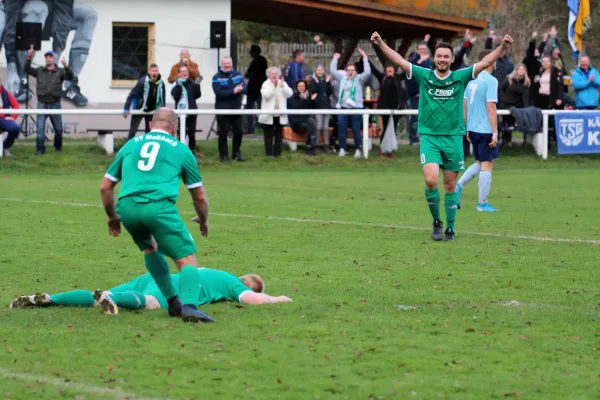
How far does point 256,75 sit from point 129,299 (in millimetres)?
20721

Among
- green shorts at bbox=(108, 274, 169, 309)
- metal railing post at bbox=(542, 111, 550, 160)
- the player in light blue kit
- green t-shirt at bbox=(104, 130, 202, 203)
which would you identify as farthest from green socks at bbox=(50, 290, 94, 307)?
metal railing post at bbox=(542, 111, 550, 160)

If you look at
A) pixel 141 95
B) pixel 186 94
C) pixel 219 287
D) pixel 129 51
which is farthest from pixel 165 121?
pixel 129 51

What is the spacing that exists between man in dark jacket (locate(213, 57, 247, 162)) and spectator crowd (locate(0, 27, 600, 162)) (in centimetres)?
2

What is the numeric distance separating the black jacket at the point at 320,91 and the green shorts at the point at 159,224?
17475mm

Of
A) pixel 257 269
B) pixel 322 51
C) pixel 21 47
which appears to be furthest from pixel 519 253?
pixel 322 51

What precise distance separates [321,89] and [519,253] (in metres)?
13.7

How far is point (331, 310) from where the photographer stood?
28.3ft

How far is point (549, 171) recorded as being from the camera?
2419 centimetres

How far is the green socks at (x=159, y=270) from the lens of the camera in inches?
317

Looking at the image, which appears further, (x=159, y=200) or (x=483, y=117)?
(x=483, y=117)

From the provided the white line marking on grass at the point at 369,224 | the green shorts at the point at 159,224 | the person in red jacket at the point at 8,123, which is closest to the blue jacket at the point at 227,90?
the person in red jacket at the point at 8,123

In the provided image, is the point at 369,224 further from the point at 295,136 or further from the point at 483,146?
the point at 295,136

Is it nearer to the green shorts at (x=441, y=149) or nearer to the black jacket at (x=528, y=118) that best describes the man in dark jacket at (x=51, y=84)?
the black jacket at (x=528, y=118)

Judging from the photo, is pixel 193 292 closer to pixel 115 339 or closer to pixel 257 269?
pixel 115 339
